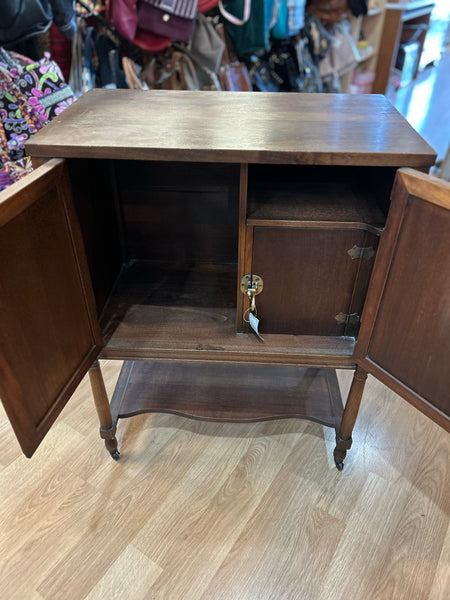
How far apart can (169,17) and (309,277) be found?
125cm

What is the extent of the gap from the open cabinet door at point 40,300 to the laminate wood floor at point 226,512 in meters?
0.42

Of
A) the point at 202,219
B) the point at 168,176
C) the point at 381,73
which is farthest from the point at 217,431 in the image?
the point at 381,73

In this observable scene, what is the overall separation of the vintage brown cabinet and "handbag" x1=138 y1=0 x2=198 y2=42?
2.51 feet

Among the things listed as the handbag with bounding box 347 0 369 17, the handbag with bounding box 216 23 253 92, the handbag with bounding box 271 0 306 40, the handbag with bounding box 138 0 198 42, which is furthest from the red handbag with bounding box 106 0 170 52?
the handbag with bounding box 347 0 369 17

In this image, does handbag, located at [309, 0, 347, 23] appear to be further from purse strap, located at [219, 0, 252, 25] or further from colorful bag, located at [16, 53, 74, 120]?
colorful bag, located at [16, 53, 74, 120]

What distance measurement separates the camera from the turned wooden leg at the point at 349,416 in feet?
3.21

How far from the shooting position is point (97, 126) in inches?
31.9

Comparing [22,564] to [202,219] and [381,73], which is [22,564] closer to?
[202,219]

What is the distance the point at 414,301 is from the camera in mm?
766

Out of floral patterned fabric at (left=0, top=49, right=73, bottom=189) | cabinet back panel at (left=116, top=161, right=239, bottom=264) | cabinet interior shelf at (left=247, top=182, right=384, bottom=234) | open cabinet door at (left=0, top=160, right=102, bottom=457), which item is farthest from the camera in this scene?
floral patterned fabric at (left=0, top=49, right=73, bottom=189)

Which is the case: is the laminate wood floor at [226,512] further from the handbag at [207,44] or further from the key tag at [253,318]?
the handbag at [207,44]

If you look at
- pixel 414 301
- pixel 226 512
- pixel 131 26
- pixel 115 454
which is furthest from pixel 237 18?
pixel 226 512

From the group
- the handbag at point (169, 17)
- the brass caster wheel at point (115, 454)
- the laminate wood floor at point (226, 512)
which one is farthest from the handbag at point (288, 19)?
the brass caster wheel at point (115, 454)

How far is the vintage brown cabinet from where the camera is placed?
0.72m
